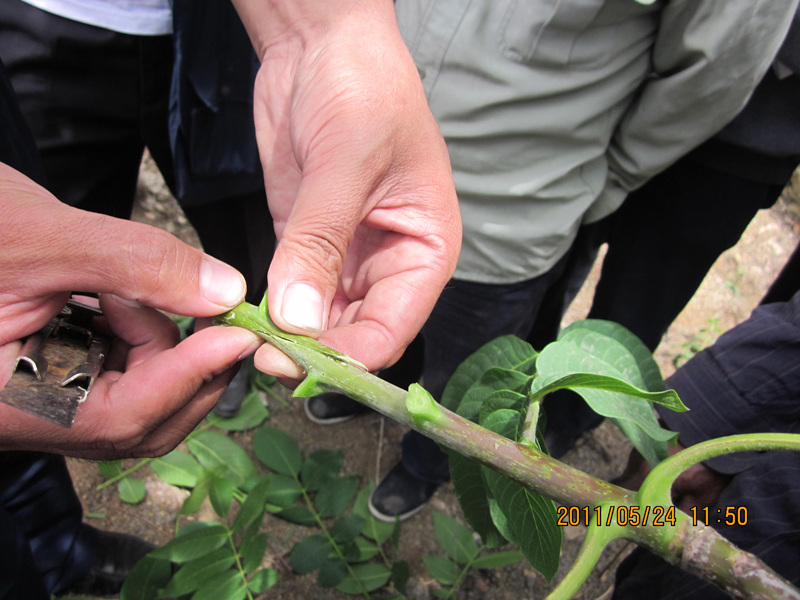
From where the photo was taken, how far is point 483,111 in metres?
1.37

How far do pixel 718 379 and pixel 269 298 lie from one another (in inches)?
42.5

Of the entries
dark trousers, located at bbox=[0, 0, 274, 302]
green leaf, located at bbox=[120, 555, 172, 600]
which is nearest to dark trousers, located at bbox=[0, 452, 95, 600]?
green leaf, located at bbox=[120, 555, 172, 600]

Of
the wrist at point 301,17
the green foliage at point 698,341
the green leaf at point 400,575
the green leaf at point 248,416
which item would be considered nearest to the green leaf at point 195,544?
the green leaf at point 400,575

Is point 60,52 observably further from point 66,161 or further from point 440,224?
point 440,224

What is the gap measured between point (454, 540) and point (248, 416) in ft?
3.39

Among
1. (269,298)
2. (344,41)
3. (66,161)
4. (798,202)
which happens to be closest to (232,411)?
(66,161)

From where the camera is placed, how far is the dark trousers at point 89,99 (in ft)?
4.57

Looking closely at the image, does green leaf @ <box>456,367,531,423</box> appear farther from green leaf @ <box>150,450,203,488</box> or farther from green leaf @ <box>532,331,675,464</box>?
green leaf @ <box>150,450,203,488</box>

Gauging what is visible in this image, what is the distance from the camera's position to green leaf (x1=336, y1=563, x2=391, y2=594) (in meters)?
1.81

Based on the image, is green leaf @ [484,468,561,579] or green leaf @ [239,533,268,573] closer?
green leaf @ [484,468,561,579]

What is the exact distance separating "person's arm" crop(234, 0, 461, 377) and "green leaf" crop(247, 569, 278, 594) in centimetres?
83

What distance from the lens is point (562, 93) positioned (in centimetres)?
137

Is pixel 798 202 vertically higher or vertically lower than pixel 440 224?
lower

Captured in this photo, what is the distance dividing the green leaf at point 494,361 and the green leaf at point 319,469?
1.02 m
